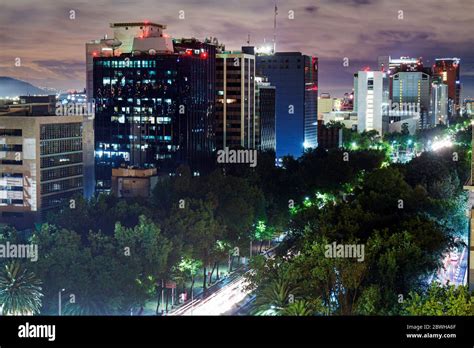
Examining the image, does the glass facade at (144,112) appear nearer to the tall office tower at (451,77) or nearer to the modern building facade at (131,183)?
the modern building facade at (131,183)

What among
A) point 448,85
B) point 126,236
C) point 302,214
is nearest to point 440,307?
point 126,236

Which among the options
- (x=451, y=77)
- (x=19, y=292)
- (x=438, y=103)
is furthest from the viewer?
(x=451, y=77)

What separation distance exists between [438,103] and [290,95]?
3719cm

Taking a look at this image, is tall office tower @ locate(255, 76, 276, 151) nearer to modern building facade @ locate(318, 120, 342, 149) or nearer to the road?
modern building facade @ locate(318, 120, 342, 149)

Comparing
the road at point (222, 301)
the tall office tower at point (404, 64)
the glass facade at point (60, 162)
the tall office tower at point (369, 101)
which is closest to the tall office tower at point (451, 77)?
the tall office tower at point (404, 64)

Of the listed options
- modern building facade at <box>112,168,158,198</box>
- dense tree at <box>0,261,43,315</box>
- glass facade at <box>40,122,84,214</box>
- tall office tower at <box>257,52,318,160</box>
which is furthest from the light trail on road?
tall office tower at <box>257,52,318,160</box>

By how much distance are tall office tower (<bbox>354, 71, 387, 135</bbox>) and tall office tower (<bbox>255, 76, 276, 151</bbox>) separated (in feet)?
47.0

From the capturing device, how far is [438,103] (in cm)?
8119

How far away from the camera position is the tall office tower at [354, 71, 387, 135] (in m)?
55.8

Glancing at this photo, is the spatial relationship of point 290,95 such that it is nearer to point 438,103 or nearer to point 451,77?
point 438,103

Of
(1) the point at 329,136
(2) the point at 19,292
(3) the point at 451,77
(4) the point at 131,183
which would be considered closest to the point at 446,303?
(2) the point at 19,292

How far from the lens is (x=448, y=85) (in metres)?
92.5
